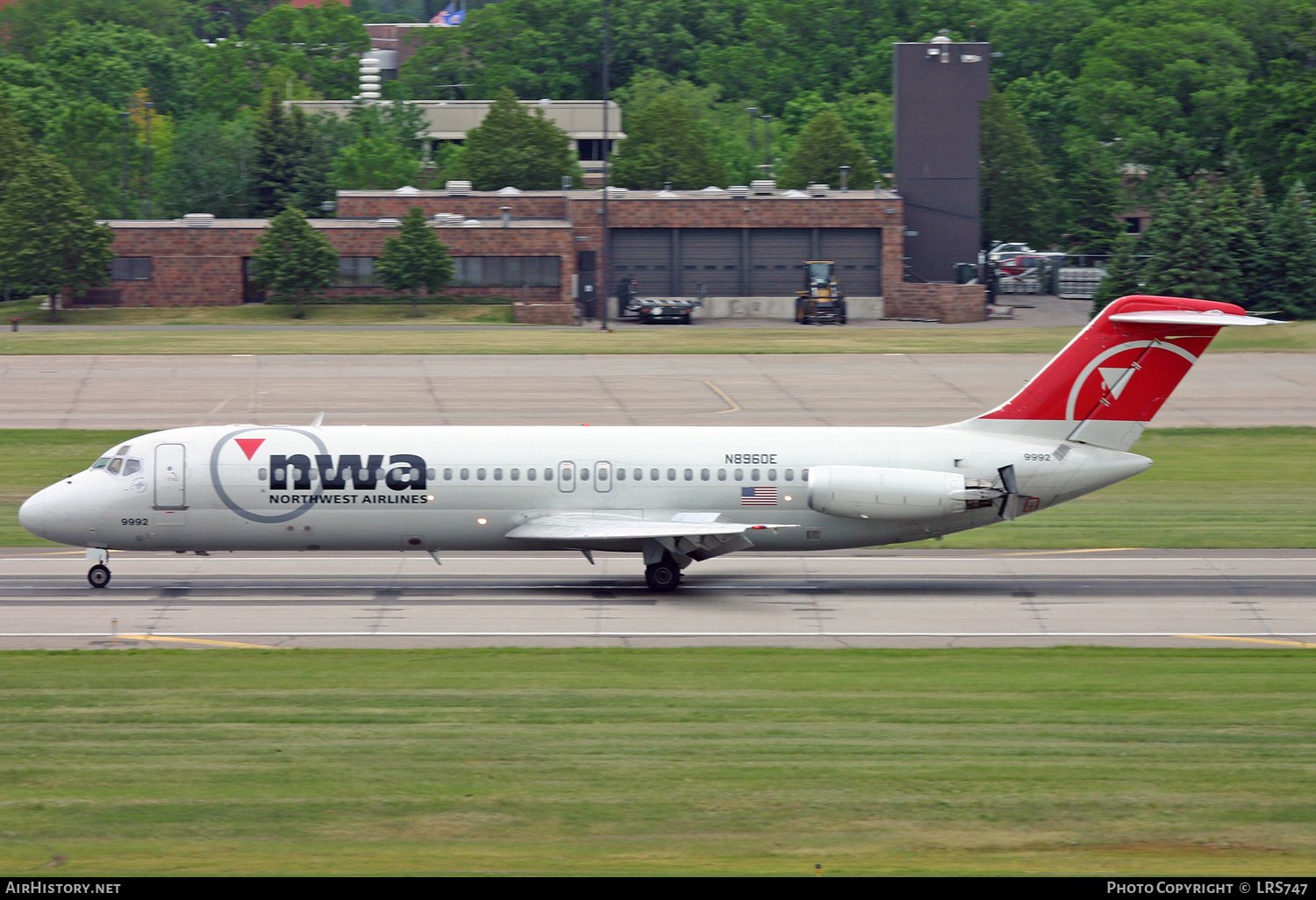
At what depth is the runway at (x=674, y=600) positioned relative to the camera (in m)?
26.3

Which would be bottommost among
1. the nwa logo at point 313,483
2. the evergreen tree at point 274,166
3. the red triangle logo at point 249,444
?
the nwa logo at point 313,483

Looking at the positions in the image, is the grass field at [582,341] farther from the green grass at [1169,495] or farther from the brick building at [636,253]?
the green grass at [1169,495]

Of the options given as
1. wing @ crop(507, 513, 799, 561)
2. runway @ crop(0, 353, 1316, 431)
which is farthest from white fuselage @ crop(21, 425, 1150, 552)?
runway @ crop(0, 353, 1316, 431)

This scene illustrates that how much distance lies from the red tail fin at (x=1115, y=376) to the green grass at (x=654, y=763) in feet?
21.6

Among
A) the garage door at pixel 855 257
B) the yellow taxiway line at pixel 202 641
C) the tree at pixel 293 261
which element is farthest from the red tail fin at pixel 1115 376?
the tree at pixel 293 261

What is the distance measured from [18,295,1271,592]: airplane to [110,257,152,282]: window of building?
5723 cm

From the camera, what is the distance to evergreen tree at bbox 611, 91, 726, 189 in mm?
105875

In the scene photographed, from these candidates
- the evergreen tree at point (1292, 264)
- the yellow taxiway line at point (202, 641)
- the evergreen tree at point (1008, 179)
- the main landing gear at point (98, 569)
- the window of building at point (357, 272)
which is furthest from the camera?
the evergreen tree at point (1008, 179)

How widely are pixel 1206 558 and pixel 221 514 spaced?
20.8 metres

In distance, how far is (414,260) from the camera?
8231 centimetres

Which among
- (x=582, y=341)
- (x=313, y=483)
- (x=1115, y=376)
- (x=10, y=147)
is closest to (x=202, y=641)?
(x=313, y=483)

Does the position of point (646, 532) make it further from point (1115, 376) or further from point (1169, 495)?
point (1169, 495)

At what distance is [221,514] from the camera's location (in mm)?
29703

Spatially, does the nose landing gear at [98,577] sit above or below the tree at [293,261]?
below
